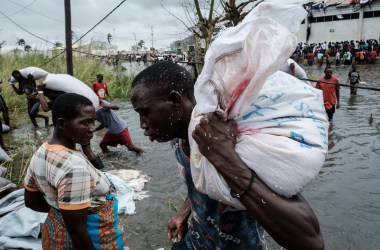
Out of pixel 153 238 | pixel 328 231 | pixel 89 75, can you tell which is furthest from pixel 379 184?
pixel 89 75

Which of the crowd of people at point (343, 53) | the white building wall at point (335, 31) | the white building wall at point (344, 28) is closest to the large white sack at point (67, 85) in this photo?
the crowd of people at point (343, 53)

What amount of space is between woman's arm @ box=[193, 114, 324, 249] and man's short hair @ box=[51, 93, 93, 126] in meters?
1.30

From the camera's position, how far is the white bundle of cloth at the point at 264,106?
2.66 ft

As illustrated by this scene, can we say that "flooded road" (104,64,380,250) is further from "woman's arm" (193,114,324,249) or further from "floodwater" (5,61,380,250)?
"woman's arm" (193,114,324,249)

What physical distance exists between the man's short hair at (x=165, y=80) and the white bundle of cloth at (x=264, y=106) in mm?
401

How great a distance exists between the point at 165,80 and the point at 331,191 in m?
3.82

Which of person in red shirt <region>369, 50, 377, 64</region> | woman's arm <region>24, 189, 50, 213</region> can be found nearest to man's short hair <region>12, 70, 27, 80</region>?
woman's arm <region>24, 189, 50, 213</region>

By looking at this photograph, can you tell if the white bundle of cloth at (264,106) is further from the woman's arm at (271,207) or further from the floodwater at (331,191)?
the floodwater at (331,191)

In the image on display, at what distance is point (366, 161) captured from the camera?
5.48m

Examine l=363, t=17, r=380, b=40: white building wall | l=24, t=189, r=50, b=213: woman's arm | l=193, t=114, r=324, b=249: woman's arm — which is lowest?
l=24, t=189, r=50, b=213: woman's arm

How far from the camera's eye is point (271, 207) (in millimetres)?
803

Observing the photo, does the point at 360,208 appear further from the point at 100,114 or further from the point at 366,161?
the point at 100,114

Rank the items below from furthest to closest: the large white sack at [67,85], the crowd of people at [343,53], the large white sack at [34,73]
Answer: the crowd of people at [343,53] < the large white sack at [34,73] < the large white sack at [67,85]

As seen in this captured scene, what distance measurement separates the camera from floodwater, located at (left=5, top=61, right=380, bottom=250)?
11.0 feet
